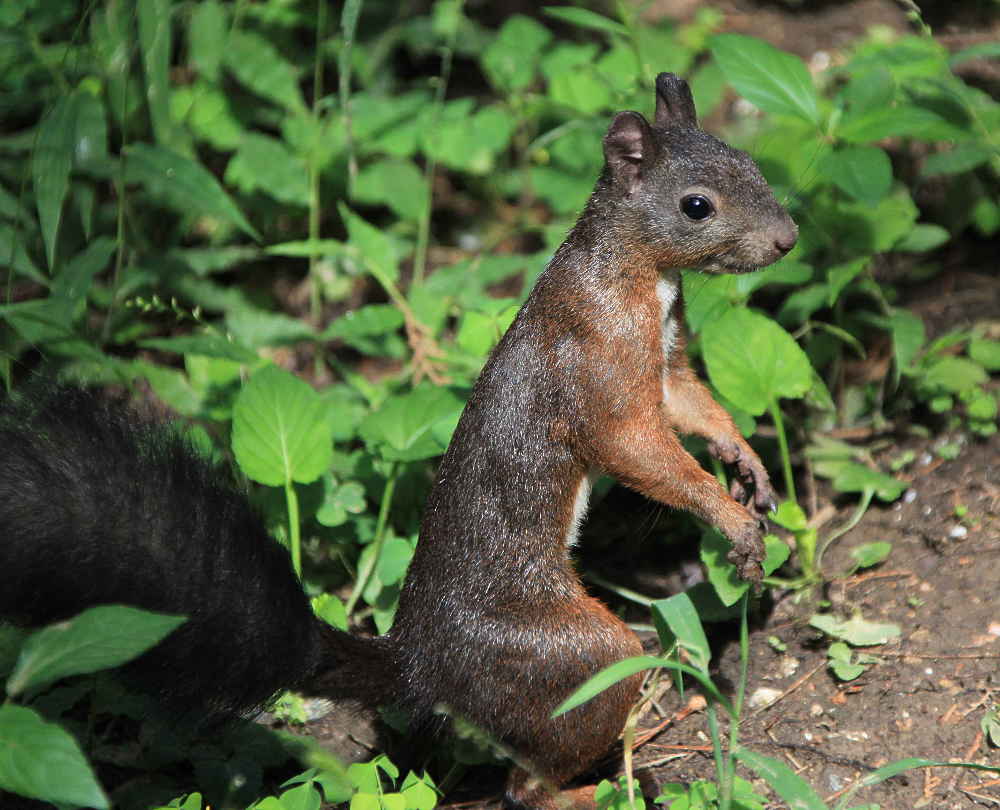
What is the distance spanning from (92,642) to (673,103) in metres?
1.80

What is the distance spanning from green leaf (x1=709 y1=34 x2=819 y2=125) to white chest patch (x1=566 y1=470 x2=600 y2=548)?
45.4 inches

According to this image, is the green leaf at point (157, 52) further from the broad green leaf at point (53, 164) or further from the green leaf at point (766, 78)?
the green leaf at point (766, 78)

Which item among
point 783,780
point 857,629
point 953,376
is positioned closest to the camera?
point 783,780

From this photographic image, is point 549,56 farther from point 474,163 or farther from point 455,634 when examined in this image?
point 455,634

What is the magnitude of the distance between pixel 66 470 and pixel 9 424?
16 centimetres

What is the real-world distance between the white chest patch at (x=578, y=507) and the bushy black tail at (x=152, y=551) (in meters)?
0.63

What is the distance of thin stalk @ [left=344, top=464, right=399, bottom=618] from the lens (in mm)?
3297

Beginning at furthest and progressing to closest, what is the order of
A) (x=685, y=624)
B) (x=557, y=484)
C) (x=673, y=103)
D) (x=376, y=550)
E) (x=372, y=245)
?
(x=372, y=245) < (x=376, y=550) < (x=673, y=103) < (x=557, y=484) < (x=685, y=624)

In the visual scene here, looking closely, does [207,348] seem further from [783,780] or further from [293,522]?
[783,780]

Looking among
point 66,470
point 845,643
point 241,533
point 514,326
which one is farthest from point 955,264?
point 66,470

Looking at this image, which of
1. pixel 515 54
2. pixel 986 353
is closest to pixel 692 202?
pixel 986 353

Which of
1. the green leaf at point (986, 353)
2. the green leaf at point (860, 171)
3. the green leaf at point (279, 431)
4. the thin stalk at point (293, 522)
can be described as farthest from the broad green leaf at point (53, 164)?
the green leaf at point (986, 353)

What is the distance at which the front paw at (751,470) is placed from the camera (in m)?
2.89

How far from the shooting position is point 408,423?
10.6 ft
